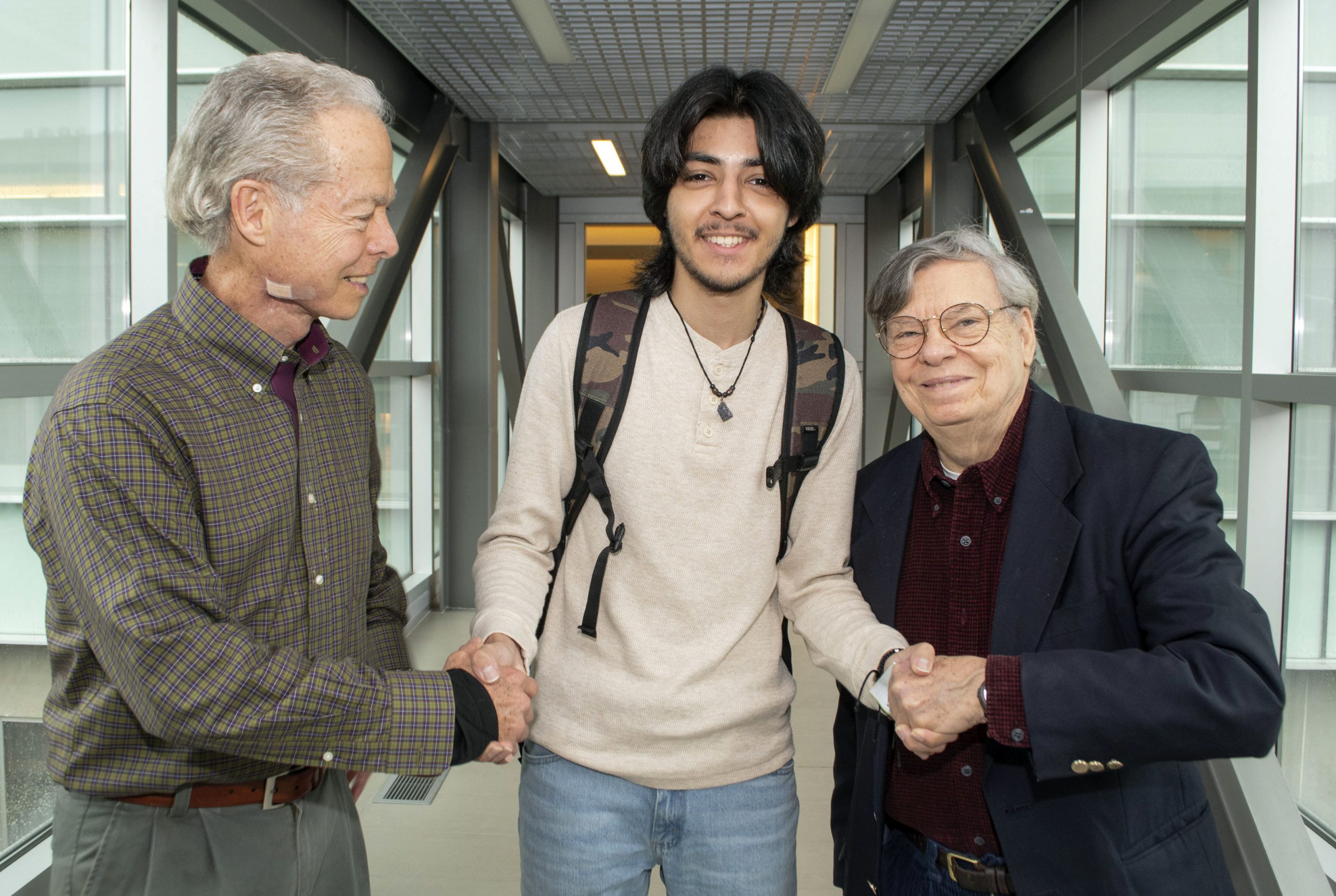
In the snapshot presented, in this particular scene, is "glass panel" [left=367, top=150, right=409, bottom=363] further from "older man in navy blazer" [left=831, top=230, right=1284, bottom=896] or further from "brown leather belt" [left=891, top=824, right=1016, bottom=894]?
"brown leather belt" [left=891, top=824, right=1016, bottom=894]

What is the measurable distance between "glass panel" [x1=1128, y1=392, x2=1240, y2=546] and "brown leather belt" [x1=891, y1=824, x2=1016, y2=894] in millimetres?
1916

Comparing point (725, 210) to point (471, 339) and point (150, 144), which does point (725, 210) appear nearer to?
point (150, 144)

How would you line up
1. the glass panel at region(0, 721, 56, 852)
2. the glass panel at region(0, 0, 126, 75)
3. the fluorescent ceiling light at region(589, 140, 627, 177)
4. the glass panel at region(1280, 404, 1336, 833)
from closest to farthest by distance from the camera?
the glass panel at region(0, 0, 126, 75) → the glass panel at region(0, 721, 56, 852) → the glass panel at region(1280, 404, 1336, 833) → the fluorescent ceiling light at region(589, 140, 627, 177)

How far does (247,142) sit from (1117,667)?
1362mm

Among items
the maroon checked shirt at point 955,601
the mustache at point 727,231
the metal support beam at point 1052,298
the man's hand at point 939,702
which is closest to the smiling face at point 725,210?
the mustache at point 727,231

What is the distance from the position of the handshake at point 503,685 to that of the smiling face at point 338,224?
542mm

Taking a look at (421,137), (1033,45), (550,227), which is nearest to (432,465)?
(421,137)

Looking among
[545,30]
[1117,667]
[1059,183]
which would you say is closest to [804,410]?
[1117,667]

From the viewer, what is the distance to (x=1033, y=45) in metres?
4.24

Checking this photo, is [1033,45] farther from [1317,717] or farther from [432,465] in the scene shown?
[432,465]

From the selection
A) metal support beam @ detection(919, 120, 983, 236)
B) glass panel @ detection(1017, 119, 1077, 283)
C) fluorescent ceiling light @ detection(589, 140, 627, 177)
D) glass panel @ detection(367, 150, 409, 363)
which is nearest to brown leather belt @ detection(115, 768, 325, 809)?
glass panel @ detection(1017, 119, 1077, 283)

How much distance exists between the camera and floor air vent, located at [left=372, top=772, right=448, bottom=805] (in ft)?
11.6

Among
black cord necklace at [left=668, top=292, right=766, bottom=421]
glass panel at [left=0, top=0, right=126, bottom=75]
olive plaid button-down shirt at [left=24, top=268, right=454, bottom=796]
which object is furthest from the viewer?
glass panel at [left=0, top=0, right=126, bottom=75]

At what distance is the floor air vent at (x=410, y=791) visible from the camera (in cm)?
352
